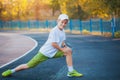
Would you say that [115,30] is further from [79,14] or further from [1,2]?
[1,2]

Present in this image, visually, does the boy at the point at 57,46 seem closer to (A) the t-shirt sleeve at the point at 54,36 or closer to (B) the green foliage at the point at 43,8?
(A) the t-shirt sleeve at the point at 54,36

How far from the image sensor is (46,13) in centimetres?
9375

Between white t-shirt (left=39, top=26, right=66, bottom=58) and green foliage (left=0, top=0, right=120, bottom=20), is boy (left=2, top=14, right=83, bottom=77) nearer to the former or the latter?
white t-shirt (left=39, top=26, right=66, bottom=58)

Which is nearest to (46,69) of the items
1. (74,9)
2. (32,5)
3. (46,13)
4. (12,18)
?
(74,9)

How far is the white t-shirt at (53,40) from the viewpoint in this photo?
8273 mm

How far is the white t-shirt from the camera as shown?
326 inches

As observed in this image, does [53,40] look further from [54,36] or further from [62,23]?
[62,23]

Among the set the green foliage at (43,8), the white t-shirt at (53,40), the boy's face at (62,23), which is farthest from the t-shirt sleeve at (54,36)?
the green foliage at (43,8)

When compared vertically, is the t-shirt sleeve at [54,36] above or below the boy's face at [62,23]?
below

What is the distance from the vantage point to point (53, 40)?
8.28 metres

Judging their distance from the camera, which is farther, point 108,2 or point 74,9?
point 74,9

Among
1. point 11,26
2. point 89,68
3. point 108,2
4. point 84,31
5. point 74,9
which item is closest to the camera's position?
point 89,68

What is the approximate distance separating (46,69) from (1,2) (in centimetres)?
6161

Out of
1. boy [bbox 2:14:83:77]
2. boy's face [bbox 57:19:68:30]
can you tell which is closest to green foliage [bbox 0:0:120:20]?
boy [bbox 2:14:83:77]
